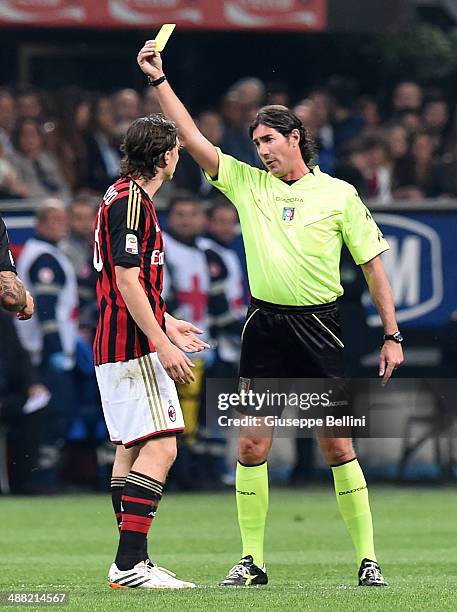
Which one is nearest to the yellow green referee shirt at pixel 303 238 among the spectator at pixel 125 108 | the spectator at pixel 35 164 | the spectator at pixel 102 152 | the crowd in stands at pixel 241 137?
the crowd in stands at pixel 241 137

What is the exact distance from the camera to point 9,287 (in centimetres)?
729

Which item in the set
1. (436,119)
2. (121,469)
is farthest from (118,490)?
(436,119)

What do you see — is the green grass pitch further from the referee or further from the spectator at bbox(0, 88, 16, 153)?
the spectator at bbox(0, 88, 16, 153)

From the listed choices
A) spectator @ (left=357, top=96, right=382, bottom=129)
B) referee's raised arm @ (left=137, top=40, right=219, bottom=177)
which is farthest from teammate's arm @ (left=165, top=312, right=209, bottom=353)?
spectator @ (left=357, top=96, right=382, bottom=129)

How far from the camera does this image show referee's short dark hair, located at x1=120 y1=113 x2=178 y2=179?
7.70 m

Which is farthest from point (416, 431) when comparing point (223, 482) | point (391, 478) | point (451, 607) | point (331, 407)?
point (451, 607)

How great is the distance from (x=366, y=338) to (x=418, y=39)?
6.44 meters

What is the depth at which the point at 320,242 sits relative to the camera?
8102 millimetres

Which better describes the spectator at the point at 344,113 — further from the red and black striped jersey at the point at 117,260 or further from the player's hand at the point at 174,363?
the player's hand at the point at 174,363

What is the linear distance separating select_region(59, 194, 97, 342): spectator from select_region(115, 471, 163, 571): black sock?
6.22m

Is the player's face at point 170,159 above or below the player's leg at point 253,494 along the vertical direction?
above

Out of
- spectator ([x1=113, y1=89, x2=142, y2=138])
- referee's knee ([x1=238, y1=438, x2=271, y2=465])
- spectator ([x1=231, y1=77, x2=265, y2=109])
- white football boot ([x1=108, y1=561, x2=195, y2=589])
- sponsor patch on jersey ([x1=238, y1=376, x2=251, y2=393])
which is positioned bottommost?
white football boot ([x1=108, y1=561, x2=195, y2=589])

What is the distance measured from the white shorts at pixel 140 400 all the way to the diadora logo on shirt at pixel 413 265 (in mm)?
6724

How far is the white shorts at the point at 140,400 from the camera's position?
25.0 ft
